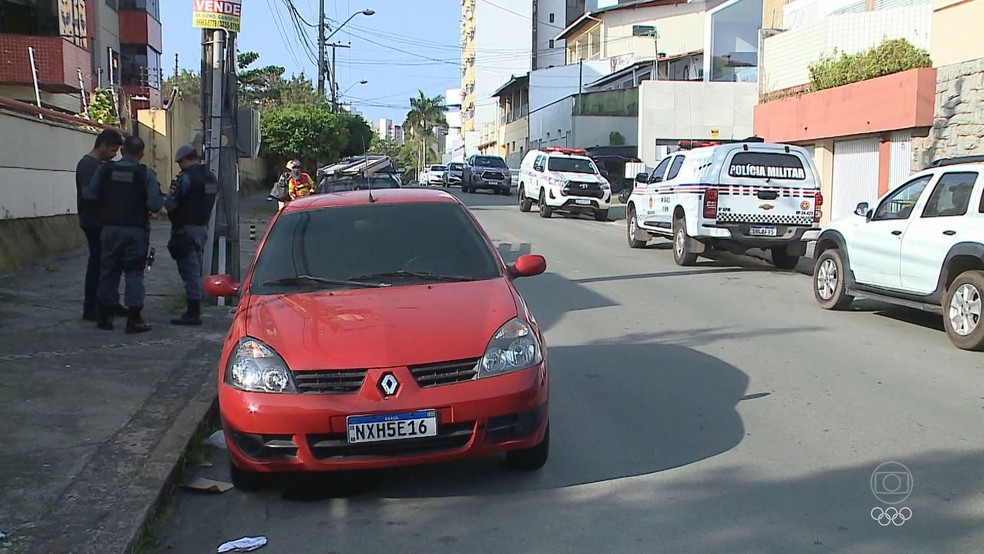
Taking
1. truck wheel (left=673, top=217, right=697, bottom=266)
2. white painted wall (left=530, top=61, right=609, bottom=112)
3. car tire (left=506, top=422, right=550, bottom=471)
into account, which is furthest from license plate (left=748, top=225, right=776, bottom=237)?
white painted wall (left=530, top=61, right=609, bottom=112)

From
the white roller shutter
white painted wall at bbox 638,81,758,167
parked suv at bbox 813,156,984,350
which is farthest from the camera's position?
white painted wall at bbox 638,81,758,167

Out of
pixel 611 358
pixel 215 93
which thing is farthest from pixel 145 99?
pixel 611 358

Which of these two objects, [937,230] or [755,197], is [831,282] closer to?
[937,230]

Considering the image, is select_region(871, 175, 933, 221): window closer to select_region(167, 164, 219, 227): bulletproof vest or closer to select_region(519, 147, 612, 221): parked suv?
select_region(167, 164, 219, 227): bulletproof vest

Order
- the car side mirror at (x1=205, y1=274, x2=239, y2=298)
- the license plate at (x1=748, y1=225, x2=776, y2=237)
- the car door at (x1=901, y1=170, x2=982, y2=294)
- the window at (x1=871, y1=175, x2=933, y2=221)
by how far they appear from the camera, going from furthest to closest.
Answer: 1. the license plate at (x1=748, y1=225, x2=776, y2=237)
2. the window at (x1=871, y1=175, x2=933, y2=221)
3. the car door at (x1=901, y1=170, x2=982, y2=294)
4. the car side mirror at (x1=205, y1=274, x2=239, y2=298)

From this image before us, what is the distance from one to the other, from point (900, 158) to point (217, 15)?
1479 cm

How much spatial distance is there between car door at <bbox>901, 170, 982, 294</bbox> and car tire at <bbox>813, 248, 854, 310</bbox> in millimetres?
1234

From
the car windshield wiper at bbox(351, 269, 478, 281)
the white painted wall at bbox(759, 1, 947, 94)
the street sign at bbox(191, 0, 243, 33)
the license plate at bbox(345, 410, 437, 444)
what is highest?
the white painted wall at bbox(759, 1, 947, 94)

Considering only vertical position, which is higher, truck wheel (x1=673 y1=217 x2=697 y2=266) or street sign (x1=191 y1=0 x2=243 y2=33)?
street sign (x1=191 y1=0 x2=243 y2=33)

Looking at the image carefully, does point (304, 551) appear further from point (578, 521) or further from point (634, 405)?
point (634, 405)

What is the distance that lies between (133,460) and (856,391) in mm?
5266

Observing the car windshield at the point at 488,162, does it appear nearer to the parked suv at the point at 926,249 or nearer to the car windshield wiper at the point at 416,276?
the parked suv at the point at 926,249

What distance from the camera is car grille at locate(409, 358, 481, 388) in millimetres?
4777

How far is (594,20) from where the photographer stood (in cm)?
6194
